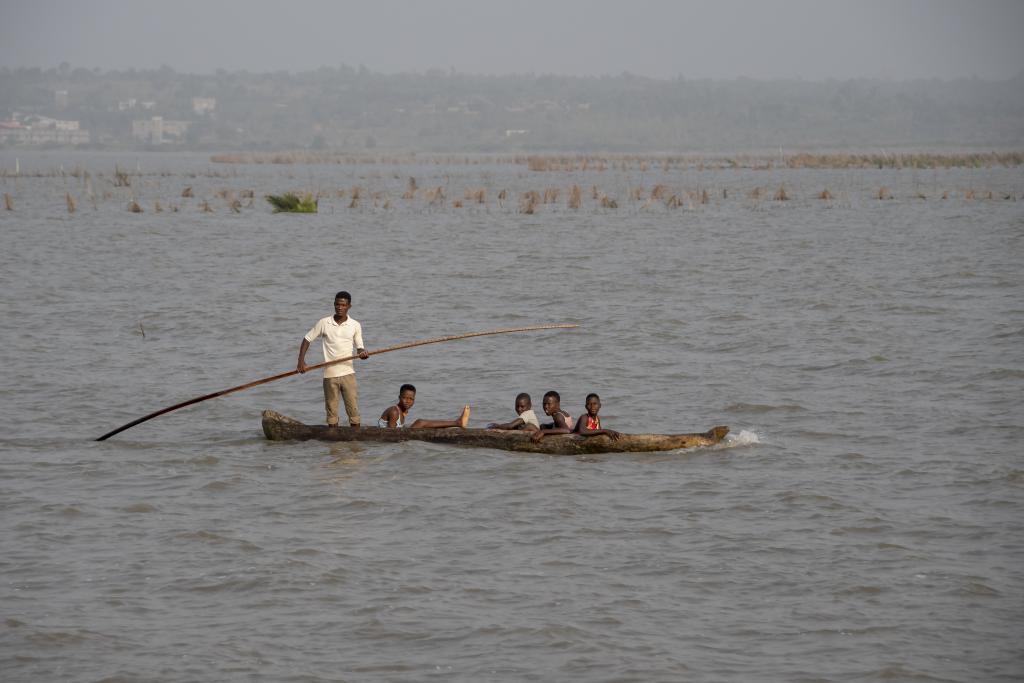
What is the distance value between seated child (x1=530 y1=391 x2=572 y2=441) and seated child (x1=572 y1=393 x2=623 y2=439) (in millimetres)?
104

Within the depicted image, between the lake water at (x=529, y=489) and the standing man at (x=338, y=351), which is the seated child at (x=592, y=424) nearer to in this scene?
the lake water at (x=529, y=489)

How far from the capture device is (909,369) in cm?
1784

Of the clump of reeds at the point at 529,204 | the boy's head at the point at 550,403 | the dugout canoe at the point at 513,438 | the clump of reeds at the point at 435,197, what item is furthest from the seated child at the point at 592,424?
the clump of reeds at the point at 435,197

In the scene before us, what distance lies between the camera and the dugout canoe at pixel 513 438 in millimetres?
12797

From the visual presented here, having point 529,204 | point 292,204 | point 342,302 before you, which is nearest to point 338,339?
point 342,302

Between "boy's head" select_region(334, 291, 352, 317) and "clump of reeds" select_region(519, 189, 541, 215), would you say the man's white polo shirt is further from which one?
"clump of reeds" select_region(519, 189, 541, 215)

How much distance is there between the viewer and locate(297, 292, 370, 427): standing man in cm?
1315

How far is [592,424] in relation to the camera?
12.9 metres

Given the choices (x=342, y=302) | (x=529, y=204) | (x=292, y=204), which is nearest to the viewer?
(x=342, y=302)

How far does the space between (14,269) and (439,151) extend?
155942 mm

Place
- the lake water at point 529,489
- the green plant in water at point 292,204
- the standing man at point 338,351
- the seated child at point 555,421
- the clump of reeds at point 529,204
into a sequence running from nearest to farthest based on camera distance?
the lake water at point 529,489 < the seated child at point 555,421 < the standing man at point 338,351 < the clump of reeds at point 529,204 < the green plant in water at point 292,204

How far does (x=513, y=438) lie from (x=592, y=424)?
0.76 metres

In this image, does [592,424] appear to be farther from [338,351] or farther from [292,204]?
[292,204]

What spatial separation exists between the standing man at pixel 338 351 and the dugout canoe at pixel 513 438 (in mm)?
154
